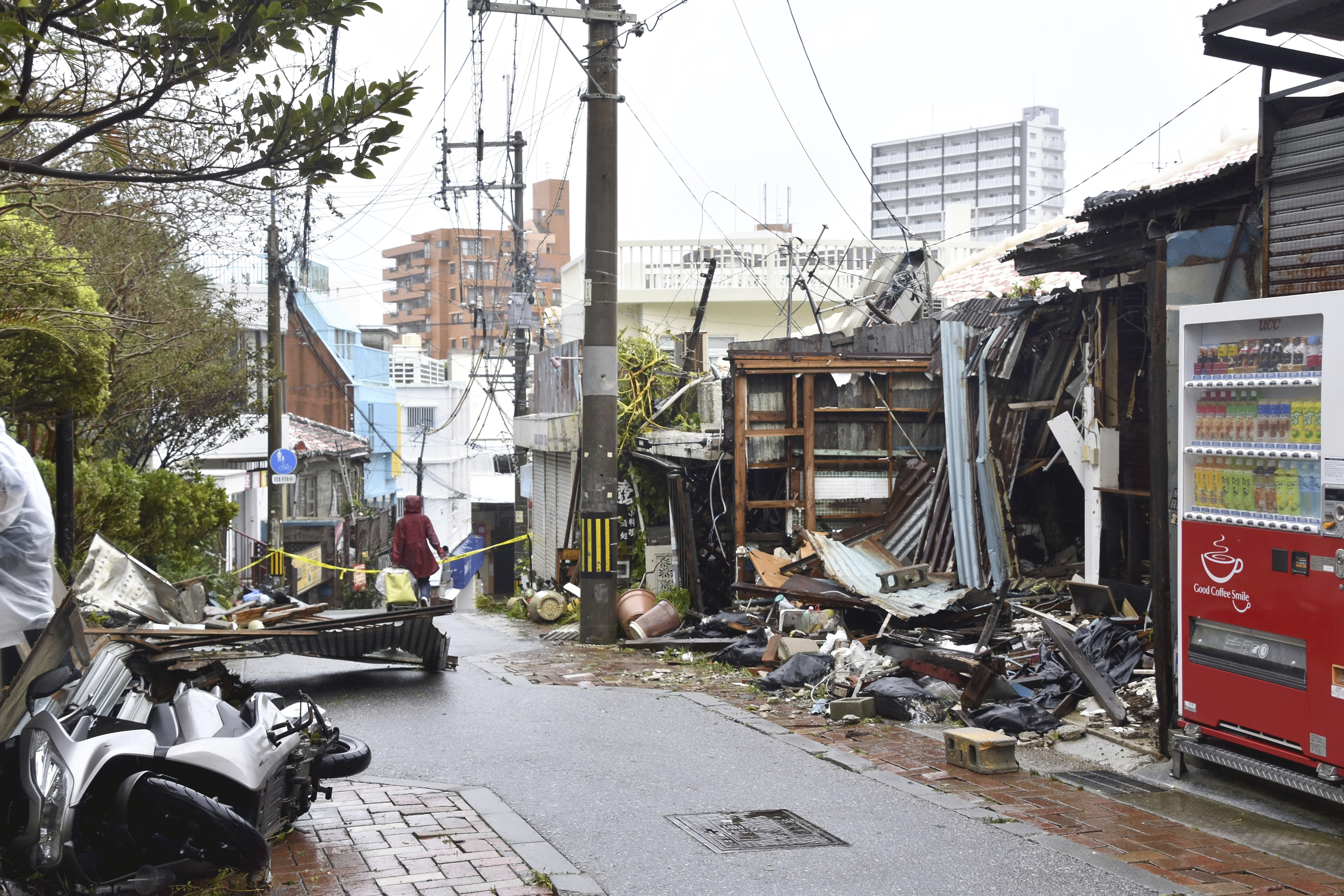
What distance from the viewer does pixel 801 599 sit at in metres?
13.0

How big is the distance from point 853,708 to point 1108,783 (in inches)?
92.1

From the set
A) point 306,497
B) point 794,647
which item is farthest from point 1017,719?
point 306,497

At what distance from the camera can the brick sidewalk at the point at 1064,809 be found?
18.7ft

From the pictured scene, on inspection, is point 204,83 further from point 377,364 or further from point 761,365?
point 377,364

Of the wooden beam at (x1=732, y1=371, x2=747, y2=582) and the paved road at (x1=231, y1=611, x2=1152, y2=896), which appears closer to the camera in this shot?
the paved road at (x1=231, y1=611, x2=1152, y2=896)

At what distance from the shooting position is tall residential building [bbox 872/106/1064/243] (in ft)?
389

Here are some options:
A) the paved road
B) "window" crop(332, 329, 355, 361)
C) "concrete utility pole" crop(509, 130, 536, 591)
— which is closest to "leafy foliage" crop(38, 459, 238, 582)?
the paved road

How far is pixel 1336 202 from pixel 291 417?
28993 mm

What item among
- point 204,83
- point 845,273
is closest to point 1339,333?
point 204,83

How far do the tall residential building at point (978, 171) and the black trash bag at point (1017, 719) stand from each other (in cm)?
10803

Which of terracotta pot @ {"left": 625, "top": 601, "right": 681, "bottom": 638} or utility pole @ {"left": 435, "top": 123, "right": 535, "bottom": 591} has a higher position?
utility pole @ {"left": 435, "top": 123, "right": 535, "bottom": 591}

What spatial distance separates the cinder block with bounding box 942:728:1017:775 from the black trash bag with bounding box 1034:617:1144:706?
154 centimetres

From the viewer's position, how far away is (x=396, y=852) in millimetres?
5863

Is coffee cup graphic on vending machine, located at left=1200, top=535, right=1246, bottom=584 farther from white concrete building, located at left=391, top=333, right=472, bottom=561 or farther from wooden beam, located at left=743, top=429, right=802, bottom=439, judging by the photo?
white concrete building, located at left=391, top=333, right=472, bottom=561
